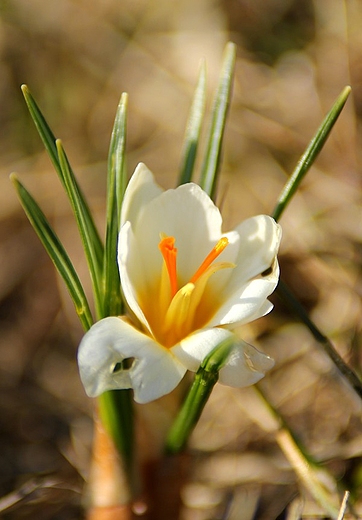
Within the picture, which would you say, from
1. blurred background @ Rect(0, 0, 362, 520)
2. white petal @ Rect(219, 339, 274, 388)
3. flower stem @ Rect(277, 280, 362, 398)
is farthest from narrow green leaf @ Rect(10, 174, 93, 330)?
blurred background @ Rect(0, 0, 362, 520)

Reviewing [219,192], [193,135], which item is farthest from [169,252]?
[219,192]

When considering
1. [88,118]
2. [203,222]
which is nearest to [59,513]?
[203,222]

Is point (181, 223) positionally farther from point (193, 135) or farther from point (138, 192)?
point (193, 135)

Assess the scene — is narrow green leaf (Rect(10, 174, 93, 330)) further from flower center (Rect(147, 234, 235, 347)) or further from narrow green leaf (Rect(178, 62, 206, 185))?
narrow green leaf (Rect(178, 62, 206, 185))

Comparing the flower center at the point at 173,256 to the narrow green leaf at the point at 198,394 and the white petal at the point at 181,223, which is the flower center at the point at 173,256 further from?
the narrow green leaf at the point at 198,394

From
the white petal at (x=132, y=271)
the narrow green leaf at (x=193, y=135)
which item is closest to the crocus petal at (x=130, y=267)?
the white petal at (x=132, y=271)

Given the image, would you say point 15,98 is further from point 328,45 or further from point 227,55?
point 227,55
